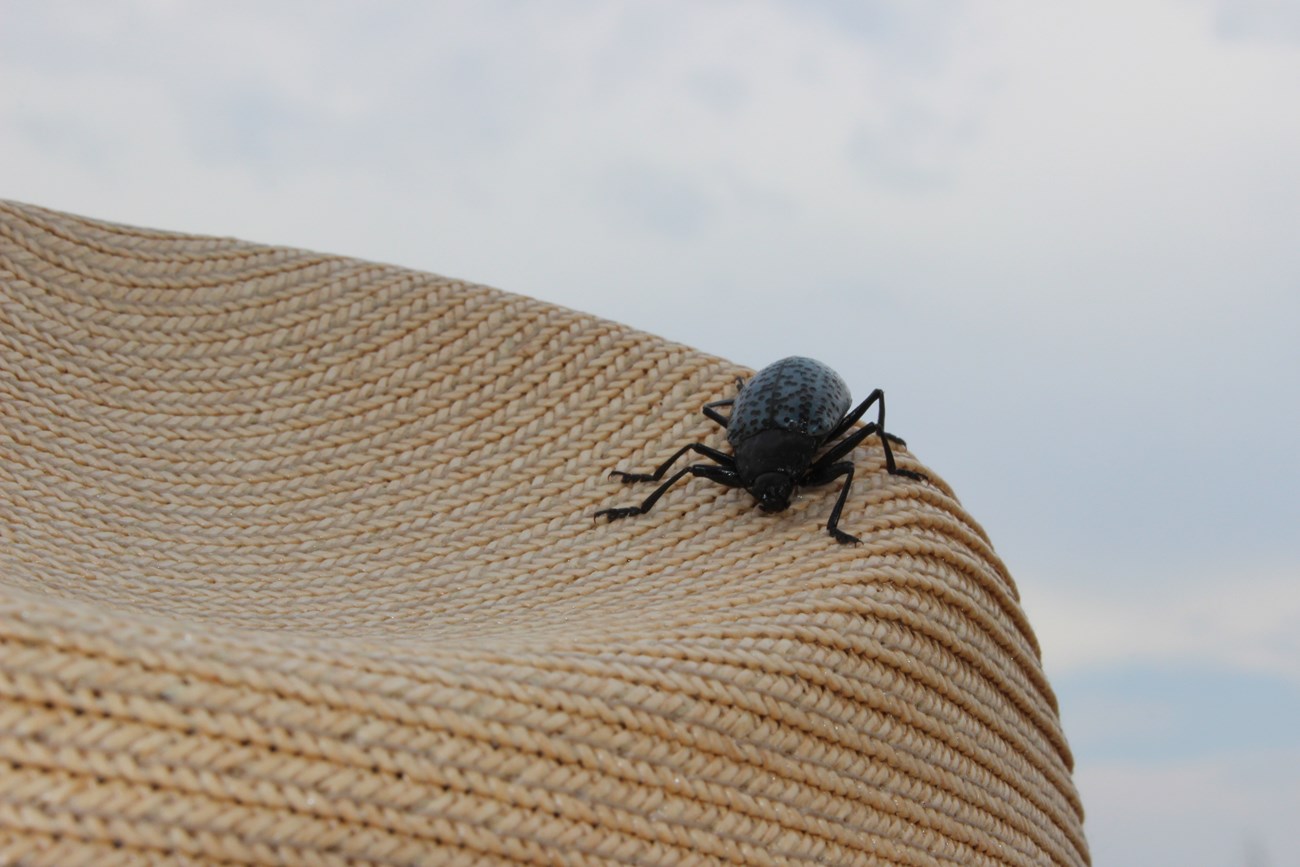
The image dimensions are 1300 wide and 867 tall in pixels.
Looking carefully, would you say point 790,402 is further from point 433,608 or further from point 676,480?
point 433,608

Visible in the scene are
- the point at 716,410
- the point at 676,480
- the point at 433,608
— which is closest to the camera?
the point at 433,608

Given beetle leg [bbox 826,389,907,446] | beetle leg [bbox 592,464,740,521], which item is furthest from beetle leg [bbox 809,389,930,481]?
beetle leg [bbox 592,464,740,521]

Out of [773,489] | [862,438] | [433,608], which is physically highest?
[862,438]

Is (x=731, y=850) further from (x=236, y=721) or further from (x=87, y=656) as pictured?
(x=87, y=656)

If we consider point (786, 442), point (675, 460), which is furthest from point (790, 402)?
point (675, 460)

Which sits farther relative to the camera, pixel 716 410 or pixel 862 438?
pixel 716 410

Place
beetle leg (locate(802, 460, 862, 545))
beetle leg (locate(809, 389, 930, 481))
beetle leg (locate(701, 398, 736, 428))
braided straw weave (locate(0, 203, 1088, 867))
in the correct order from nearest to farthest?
braided straw weave (locate(0, 203, 1088, 867)) < beetle leg (locate(802, 460, 862, 545)) < beetle leg (locate(809, 389, 930, 481)) < beetle leg (locate(701, 398, 736, 428))

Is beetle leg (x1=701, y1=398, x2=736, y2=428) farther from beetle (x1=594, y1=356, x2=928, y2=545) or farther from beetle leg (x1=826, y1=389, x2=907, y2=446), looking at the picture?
beetle leg (x1=826, y1=389, x2=907, y2=446)
